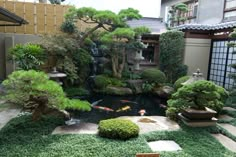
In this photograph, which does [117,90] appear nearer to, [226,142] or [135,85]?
[135,85]

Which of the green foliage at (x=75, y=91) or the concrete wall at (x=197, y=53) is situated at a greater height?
the concrete wall at (x=197, y=53)

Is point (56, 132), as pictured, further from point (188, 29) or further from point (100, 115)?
point (188, 29)

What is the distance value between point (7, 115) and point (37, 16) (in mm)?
7069

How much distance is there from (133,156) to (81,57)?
6.95 meters

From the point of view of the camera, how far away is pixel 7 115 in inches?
211

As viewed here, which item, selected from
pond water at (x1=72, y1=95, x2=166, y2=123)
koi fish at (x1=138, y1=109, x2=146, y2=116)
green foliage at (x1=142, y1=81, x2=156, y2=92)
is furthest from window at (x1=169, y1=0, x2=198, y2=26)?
koi fish at (x1=138, y1=109, x2=146, y2=116)

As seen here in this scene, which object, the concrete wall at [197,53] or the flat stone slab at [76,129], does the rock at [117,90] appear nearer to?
the concrete wall at [197,53]

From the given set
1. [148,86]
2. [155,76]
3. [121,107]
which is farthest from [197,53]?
[121,107]

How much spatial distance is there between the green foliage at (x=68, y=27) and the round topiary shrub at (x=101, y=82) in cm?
261

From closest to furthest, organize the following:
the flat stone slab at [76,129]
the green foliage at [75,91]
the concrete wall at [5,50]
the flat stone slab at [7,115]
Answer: the flat stone slab at [76,129], the flat stone slab at [7,115], the green foliage at [75,91], the concrete wall at [5,50]

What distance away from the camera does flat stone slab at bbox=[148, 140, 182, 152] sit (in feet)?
12.9

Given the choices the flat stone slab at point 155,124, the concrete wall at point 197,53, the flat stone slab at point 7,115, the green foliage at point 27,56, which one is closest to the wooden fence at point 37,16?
the green foliage at point 27,56

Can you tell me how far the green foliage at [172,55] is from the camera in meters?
11.2

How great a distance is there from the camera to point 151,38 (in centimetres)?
1335
